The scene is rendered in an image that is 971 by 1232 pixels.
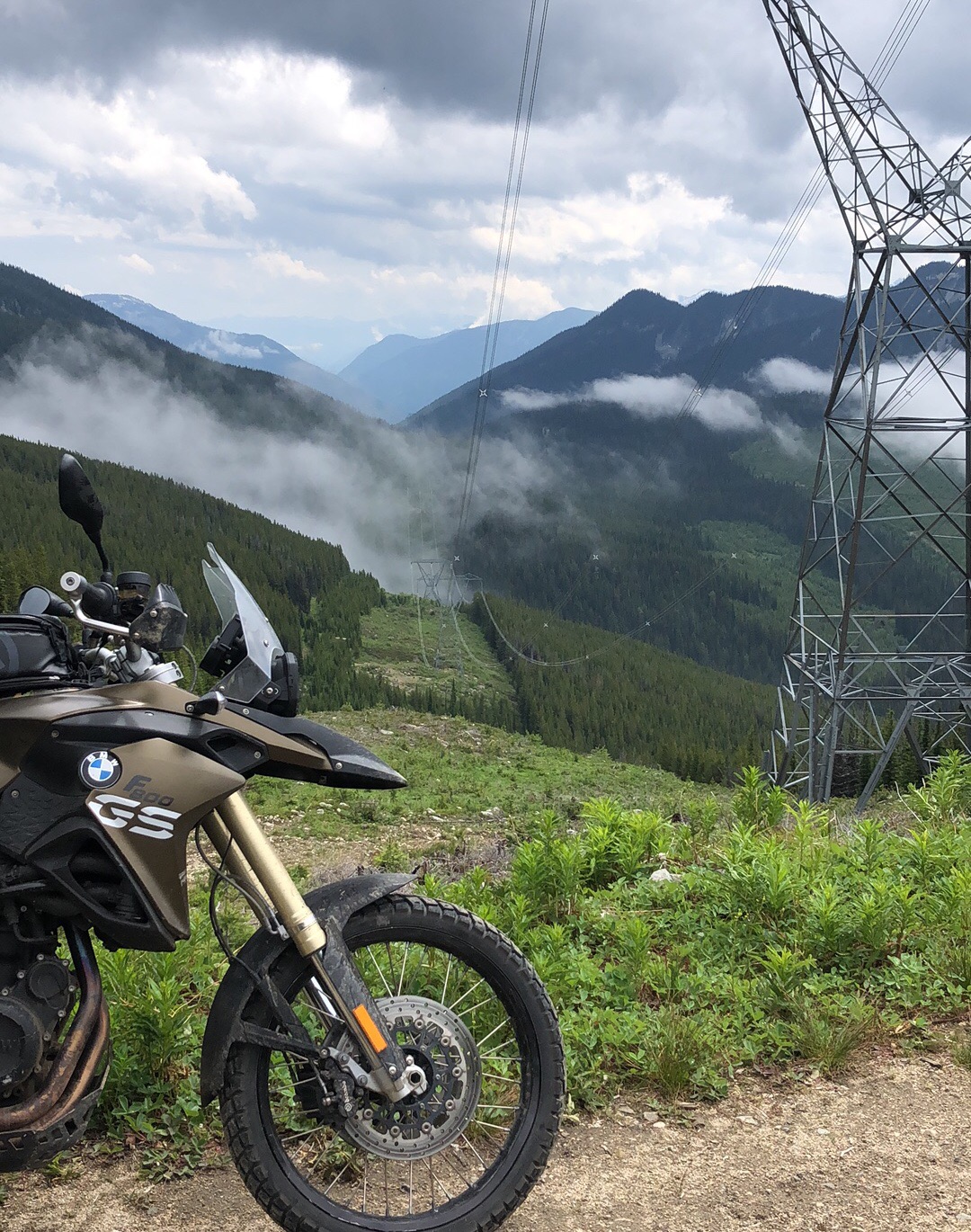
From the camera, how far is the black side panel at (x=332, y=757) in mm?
3014

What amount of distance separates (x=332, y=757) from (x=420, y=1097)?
42.4 inches

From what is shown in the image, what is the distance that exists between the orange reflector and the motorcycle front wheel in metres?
0.07

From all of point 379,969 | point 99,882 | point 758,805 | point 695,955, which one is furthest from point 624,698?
point 99,882

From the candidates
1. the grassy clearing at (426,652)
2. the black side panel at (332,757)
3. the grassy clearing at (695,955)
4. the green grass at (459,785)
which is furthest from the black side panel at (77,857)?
the grassy clearing at (426,652)

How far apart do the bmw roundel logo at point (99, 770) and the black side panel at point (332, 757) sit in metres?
0.36

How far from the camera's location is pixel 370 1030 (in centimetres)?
299

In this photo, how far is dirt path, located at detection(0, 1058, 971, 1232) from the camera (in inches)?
131

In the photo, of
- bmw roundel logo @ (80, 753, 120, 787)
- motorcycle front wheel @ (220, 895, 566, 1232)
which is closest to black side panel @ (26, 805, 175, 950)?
bmw roundel logo @ (80, 753, 120, 787)

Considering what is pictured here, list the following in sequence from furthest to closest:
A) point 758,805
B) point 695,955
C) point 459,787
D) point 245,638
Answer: point 459,787
point 758,805
point 695,955
point 245,638

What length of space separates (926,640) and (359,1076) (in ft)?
480

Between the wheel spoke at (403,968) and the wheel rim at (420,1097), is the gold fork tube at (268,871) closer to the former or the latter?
the wheel rim at (420,1097)

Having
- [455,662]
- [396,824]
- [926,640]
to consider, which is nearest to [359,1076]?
[396,824]

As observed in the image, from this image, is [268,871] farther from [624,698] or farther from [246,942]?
[624,698]

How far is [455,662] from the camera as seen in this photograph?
10250cm
